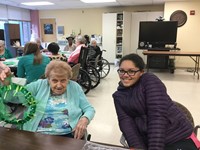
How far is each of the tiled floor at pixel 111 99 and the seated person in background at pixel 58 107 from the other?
41.9 inches

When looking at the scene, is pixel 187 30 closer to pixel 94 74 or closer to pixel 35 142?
pixel 94 74

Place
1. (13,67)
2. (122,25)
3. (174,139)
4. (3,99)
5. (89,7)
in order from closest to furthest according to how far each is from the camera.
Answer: (3,99)
(174,139)
(13,67)
(122,25)
(89,7)

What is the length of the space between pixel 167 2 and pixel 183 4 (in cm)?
53

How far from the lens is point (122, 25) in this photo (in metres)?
7.56

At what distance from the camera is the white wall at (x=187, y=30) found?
21.9 feet

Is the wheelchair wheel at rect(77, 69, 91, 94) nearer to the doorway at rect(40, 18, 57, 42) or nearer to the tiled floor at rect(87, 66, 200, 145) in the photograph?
the tiled floor at rect(87, 66, 200, 145)

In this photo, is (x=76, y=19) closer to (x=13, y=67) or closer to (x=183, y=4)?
(x=183, y=4)

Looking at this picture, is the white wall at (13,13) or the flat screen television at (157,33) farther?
the white wall at (13,13)

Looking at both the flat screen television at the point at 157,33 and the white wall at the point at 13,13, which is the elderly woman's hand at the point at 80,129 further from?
the white wall at the point at 13,13

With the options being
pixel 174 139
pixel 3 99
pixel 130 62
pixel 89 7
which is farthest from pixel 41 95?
pixel 89 7

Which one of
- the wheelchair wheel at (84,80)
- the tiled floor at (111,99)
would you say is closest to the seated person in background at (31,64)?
the tiled floor at (111,99)

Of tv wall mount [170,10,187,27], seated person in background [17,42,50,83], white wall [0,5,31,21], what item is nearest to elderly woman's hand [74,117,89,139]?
seated person in background [17,42,50,83]

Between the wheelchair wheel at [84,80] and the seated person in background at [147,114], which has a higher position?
the seated person in background at [147,114]

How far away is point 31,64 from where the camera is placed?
9.53 feet
